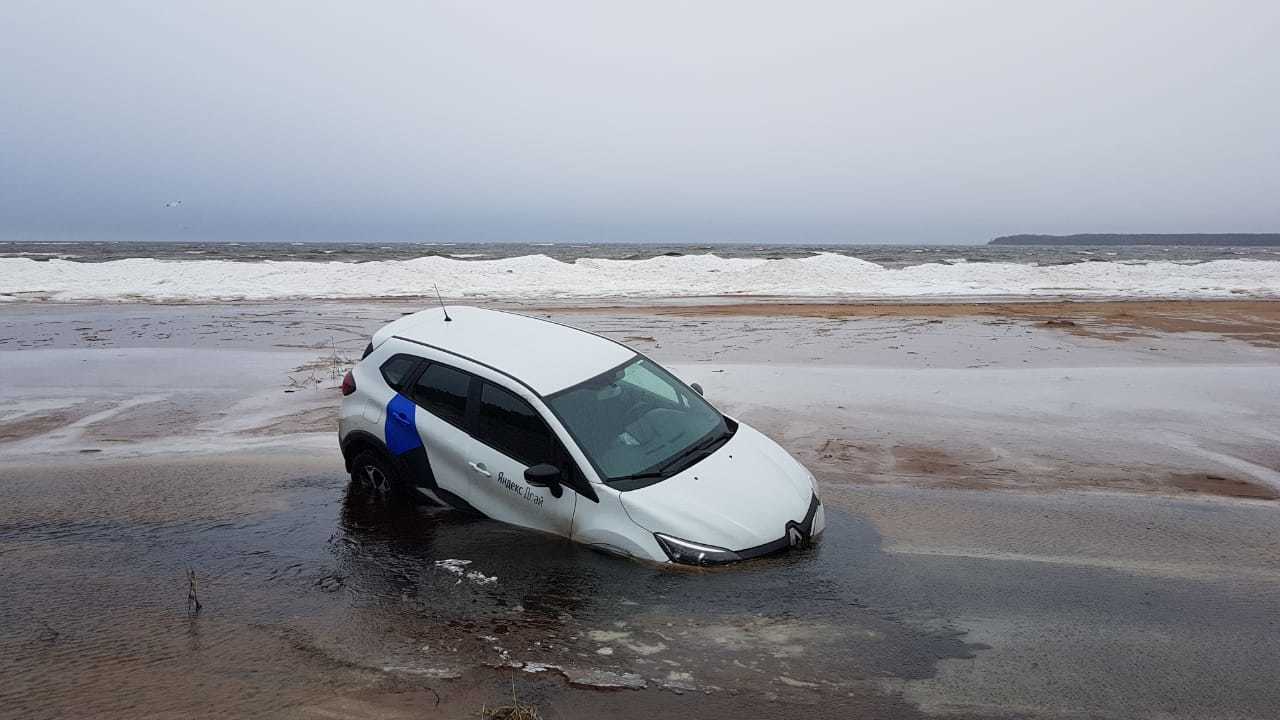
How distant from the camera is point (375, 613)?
464 centimetres

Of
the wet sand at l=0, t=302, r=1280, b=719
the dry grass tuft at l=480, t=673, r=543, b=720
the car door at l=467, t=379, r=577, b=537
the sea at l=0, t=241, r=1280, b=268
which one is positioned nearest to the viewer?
the dry grass tuft at l=480, t=673, r=543, b=720

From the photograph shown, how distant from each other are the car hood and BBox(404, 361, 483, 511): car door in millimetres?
1399

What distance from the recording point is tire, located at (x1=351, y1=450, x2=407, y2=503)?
6.29m

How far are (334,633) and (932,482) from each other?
5092 millimetres

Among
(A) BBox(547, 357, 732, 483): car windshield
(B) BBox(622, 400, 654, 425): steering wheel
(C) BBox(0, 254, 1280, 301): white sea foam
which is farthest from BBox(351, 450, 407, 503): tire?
(C) BBox(0, 254, 1280, 301): white sea foam

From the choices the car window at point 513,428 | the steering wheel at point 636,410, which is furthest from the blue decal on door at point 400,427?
the steering wheel at point 636,410

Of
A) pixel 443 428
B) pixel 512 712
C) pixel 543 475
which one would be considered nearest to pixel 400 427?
pixel 443 428

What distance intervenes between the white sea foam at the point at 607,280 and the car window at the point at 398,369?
2256cm

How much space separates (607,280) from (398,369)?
29.8 meters

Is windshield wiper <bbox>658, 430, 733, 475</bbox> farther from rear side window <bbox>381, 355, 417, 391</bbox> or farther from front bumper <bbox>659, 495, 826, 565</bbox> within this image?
rear side window <bbox>381, 355, 417, 391</bbox>

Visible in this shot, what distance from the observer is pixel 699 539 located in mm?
5039

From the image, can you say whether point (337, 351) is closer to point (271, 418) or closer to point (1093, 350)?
point (271, 418)

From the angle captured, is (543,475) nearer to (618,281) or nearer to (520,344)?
(520,344)

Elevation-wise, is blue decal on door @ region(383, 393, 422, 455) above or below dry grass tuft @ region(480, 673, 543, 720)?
above
